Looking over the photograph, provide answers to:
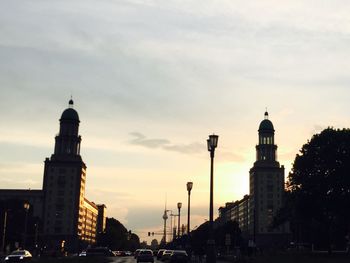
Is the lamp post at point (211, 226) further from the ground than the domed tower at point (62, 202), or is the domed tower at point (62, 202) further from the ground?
the domed tower at point (62, 202)

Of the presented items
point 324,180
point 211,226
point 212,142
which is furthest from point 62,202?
point 211,226

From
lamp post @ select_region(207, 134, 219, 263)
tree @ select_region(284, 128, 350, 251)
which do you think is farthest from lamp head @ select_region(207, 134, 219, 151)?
tree @ select_region(284, 128, 350, 251)

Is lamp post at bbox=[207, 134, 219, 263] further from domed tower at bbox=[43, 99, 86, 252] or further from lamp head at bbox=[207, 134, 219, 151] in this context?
domed tower at bbox=[43, 99, 86, 252]

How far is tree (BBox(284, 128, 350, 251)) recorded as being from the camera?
3071 inches

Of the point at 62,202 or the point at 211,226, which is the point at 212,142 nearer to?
the point at 211,226

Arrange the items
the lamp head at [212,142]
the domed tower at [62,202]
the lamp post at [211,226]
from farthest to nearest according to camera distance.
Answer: the domed tower at [62,202] → the lamp head at [212,142] → the lamp post at [211,226]

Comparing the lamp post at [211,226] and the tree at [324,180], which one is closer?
the lamp post at [211,226]

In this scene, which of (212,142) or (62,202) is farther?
(62,202)

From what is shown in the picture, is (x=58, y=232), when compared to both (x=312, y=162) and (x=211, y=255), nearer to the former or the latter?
(x=312, y=162)

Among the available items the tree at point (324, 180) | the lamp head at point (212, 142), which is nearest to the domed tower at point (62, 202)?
the tree at point (324, 180)

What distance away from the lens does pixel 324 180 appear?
257 ft

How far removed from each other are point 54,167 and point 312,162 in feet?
440

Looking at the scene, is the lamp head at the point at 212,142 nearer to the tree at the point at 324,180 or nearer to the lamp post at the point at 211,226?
the lamp post at the point at 211,226

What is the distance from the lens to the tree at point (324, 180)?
78000 millimetres
